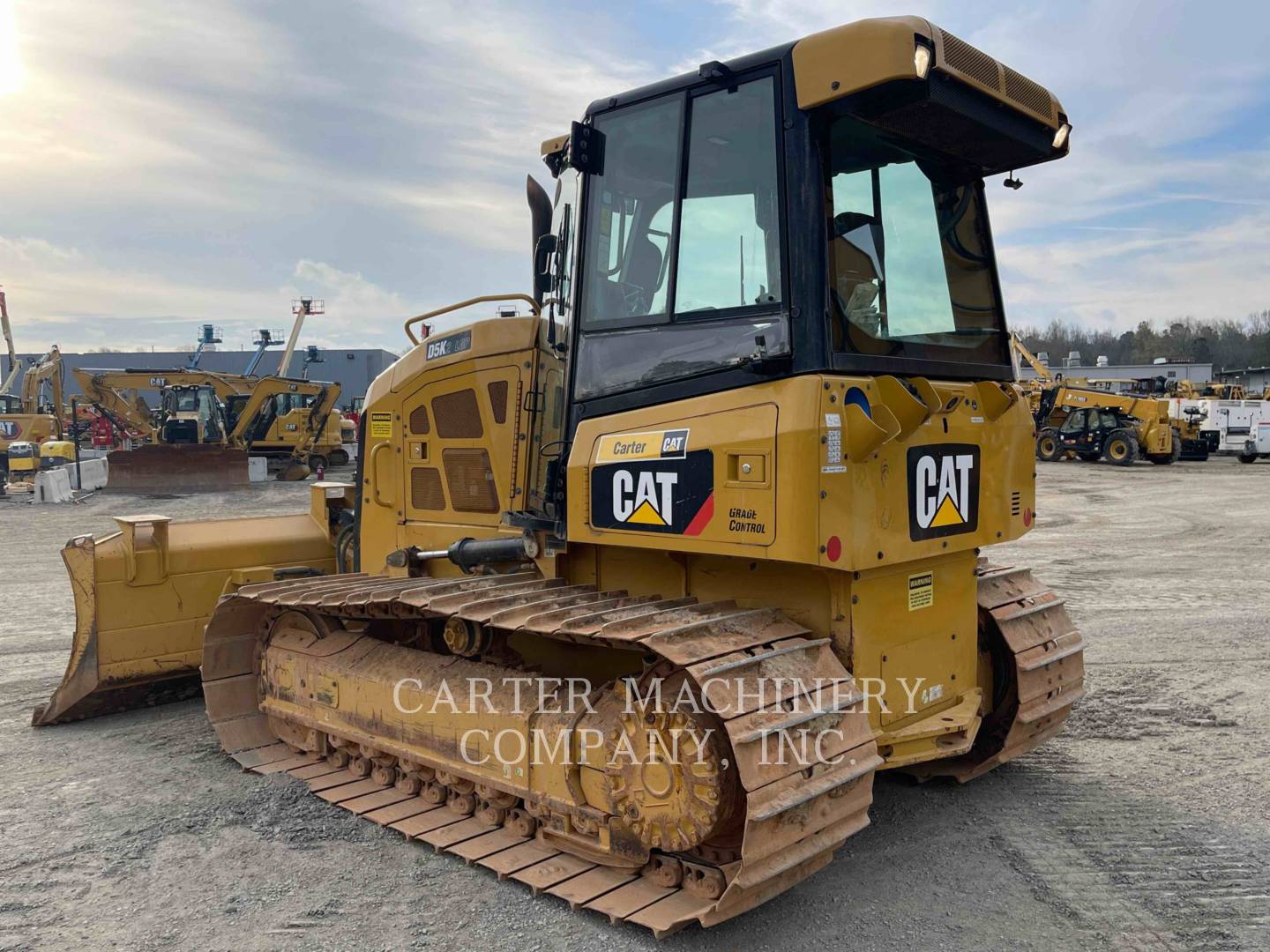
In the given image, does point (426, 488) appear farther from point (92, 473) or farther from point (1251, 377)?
point (1251, 377)

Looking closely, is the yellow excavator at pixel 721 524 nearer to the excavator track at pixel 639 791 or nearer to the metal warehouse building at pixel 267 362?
→ the excavator track at pixel 639 791

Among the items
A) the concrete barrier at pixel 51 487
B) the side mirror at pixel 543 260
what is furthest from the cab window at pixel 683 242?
the concrete barrier at pixel 51 487

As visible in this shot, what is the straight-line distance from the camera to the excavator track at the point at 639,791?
3.12 metres

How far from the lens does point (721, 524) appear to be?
11.5 feet

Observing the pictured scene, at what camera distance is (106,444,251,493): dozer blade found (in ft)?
69.1

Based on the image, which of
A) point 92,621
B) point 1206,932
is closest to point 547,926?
point 1206,932

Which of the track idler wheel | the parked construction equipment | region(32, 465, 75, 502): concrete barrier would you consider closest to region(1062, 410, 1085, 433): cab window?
the parked construction equipment

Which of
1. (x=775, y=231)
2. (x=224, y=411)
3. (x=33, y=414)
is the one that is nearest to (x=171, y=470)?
(x=224, y=411)

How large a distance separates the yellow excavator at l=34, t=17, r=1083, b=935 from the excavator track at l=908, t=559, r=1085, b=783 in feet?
0.06

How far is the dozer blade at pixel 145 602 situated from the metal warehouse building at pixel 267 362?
52.9 metres

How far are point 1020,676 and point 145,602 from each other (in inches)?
198

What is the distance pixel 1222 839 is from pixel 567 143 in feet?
13.7

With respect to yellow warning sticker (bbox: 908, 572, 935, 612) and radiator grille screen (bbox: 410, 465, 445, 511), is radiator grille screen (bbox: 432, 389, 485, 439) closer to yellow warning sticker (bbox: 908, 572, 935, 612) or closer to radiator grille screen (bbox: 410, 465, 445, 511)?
radiator grille screen (bbox: 410, 465, 445, 511)

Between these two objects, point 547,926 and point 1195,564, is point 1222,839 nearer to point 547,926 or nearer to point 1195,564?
point 547,926
